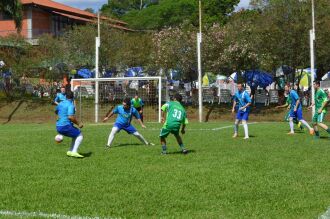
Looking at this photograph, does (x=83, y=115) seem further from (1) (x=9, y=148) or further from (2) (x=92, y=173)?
(2) (x=92, y=173)

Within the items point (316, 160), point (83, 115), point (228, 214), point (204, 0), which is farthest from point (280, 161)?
point (204, 0)

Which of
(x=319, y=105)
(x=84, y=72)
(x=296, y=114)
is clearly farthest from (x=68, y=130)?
(x=84, y=72)

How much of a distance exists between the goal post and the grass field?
18.7 meters

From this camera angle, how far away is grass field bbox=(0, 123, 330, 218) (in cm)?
711

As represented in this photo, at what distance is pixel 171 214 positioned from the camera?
22.4ft

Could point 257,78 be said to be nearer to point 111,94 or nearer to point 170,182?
point 111,94

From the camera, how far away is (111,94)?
1328 inches

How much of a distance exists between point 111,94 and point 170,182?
2514 centimetres

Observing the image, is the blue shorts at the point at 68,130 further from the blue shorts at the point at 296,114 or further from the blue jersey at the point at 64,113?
the blue shorts at the point at 296,114

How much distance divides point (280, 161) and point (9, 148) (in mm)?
7308

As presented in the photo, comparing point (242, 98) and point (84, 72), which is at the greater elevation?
point (84, 72)

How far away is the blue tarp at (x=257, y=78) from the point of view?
132 feet

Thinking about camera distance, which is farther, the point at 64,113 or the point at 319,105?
the point at 319,105

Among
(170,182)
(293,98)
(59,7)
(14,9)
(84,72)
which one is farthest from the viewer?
(59,7)
